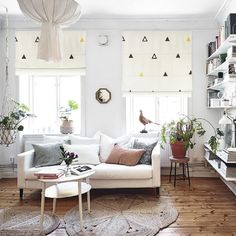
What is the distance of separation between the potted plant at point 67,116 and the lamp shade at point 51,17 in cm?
235

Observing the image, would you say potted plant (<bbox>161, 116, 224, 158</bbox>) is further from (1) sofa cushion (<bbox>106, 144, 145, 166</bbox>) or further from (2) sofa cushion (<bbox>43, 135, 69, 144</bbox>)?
(2) sofa cushion (<bbox>43, 135, 69, 144</bbox>)

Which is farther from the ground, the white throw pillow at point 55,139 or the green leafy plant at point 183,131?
the green leafy plant at point 183,131

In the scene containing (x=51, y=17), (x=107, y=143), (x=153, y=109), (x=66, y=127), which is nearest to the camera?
(x=51, y=17)

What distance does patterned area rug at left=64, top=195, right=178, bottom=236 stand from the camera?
110 inches

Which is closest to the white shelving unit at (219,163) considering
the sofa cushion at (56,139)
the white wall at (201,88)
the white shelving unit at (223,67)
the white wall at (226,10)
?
the white wall at (201,88)

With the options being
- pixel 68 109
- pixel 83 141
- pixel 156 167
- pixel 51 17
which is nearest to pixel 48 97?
pixel 68 109

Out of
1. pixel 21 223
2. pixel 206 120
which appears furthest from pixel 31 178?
pixel 206 120

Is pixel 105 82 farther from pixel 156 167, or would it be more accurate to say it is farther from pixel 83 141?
pixel 156 167

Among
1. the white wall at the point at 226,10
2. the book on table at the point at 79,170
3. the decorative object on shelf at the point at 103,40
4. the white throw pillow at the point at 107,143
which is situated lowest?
the book on table at the point at 79,170

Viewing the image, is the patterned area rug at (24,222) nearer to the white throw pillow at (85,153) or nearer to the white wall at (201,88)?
the white throw pillow at (85,153)

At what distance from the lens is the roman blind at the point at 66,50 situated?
484 cm

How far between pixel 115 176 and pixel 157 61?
224cm

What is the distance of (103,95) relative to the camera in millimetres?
4883

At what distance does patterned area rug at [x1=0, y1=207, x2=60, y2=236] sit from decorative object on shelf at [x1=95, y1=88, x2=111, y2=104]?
219 centimetres
